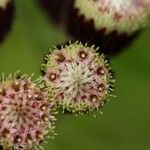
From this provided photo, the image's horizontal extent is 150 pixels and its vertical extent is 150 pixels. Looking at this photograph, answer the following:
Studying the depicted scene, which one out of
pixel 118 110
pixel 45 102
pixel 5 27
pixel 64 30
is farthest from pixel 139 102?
pixel 45 102

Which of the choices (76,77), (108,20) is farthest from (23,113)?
(108,20)

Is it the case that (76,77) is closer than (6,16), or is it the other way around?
(76,77)

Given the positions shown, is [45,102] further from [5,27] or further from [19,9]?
[19,9]

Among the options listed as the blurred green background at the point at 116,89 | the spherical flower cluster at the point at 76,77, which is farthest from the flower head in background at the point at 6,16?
the spherical flower cluster at the point at 76,77

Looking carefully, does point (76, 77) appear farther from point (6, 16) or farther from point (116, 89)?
point (116, 89)

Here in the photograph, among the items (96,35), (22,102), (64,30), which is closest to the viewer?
(22,102)

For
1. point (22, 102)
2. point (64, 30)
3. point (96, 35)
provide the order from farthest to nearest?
point (64, 30), point (96, 35), point (22, 102)

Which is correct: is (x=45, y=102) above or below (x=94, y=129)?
below

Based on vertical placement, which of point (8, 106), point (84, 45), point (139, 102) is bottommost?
point (8, 106)
